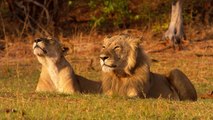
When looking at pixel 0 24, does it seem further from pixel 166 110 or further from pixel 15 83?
pixel 166 110

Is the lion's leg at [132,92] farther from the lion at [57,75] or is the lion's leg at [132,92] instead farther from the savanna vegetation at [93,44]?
the lion at [57,75]

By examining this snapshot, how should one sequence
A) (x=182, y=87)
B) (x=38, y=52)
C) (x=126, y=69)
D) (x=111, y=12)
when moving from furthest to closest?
(x=111, y=12) → (x=38, y=52) → (x=182, y=87) → (x=126, y=69)

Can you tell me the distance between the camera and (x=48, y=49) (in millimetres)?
10383

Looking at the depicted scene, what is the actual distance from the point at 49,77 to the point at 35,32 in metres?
9.11

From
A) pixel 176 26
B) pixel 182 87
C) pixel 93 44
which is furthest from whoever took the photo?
pixel 176 26

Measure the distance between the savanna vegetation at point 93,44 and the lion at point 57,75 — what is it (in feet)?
1.69

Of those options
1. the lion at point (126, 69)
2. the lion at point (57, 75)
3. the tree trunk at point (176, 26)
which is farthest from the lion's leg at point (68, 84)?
the tree trunk at point (176, 26)

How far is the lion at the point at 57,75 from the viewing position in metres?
10.3

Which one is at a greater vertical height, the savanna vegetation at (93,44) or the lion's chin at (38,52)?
the lion's chin at (38,52)

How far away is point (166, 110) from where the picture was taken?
22.4 feet

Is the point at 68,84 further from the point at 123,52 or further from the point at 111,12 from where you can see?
the point at 111,12

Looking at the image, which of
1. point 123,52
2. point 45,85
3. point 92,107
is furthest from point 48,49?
point 92,107

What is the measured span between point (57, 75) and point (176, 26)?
324 inches

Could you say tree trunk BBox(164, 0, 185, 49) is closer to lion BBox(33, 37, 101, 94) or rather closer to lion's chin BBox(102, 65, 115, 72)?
lion BBox(33, 37, 101, 94)
